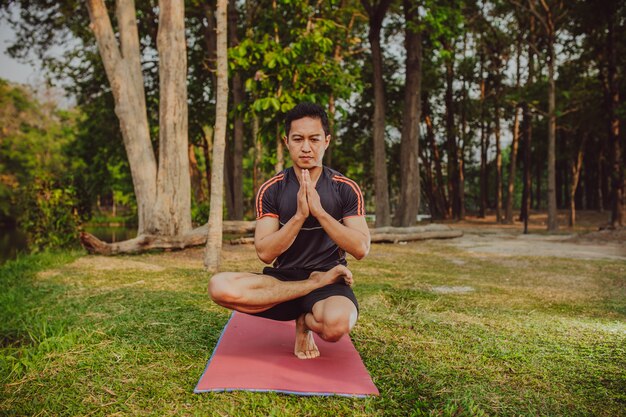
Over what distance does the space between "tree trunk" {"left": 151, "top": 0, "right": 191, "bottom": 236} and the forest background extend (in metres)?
0.13

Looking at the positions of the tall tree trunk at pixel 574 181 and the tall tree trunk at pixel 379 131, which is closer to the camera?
the tall tree trunk at pixel 379 131

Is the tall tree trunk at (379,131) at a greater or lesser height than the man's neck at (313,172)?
greater

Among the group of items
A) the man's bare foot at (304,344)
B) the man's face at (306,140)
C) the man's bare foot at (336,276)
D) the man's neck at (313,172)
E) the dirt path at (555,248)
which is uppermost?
the man's face at (306,140)

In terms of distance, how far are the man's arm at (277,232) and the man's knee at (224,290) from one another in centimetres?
26

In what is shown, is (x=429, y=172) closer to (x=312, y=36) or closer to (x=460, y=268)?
(x=312, y=36)

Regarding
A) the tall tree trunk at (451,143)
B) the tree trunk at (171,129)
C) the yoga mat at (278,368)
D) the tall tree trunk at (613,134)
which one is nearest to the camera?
→ the yoga mat at (278,368)

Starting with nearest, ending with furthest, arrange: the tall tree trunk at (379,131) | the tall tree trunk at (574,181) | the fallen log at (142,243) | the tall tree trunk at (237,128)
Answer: the fallen log at (142,243), the tall tree trunk at (237,128), the tall tree trunk at (379,131), the tall tree trunk at (574,181)

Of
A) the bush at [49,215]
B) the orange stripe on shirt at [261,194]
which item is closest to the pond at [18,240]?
the bush at [49,215]

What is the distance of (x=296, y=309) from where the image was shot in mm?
3277

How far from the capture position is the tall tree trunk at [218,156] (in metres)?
7.22

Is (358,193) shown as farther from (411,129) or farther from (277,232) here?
(411,129)

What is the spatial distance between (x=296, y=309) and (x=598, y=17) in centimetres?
1825

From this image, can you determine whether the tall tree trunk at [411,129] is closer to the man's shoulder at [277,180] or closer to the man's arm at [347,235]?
the man's shoulder at [277,180]

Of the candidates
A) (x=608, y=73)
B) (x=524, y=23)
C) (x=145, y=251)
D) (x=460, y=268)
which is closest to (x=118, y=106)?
(x=145, y=251)
